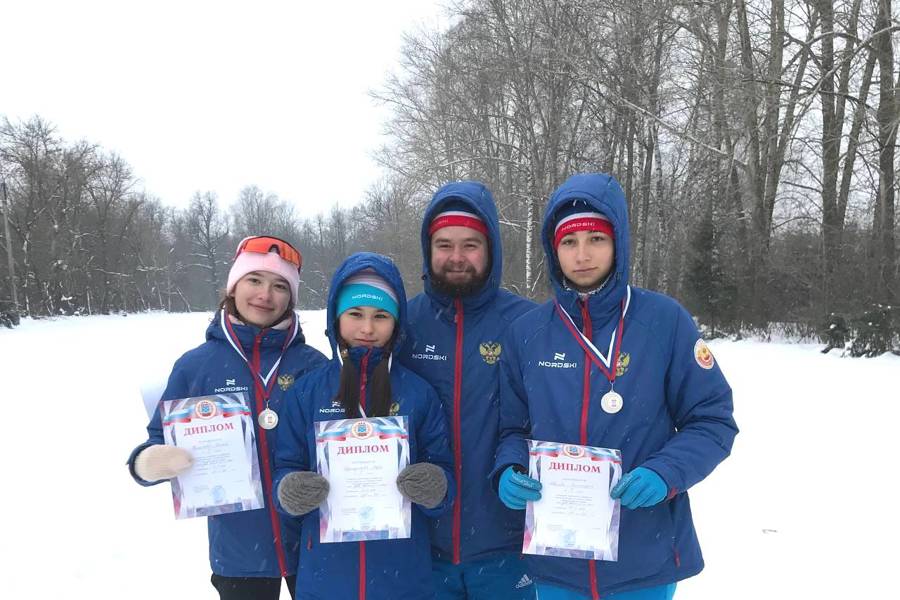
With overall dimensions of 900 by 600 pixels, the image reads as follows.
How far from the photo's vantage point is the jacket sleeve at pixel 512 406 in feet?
7.08

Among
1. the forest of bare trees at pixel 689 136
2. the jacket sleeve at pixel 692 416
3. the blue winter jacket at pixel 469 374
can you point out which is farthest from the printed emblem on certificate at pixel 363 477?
the forest of bare trees at pixel 689 136

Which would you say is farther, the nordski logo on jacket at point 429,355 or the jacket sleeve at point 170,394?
the nordski logo on jacket at point 429,355

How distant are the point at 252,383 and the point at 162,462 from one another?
1.44 feet

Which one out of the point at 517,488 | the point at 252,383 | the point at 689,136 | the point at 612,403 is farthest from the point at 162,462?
the point at 689,136

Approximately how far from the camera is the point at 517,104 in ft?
59.9

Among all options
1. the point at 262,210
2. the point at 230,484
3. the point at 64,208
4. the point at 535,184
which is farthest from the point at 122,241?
the point at 230,484

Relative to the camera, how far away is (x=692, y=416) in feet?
6.59

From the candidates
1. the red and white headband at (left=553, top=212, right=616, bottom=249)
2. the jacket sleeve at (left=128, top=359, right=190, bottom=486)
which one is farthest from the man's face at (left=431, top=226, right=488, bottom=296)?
the jacket sleeve at (left=128, top=359, right=190, bottom=486)

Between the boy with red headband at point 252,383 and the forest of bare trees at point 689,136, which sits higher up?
the forest of bare trees at point 689,136

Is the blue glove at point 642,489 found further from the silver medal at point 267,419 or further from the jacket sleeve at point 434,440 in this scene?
the silver medal at point 267,419

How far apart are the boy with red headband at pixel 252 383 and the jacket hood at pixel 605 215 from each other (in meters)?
1.10

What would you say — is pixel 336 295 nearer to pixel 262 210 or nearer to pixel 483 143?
pixel 483 143

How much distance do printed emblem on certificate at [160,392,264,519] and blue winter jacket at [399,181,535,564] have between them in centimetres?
74

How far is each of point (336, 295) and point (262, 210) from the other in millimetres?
74300
